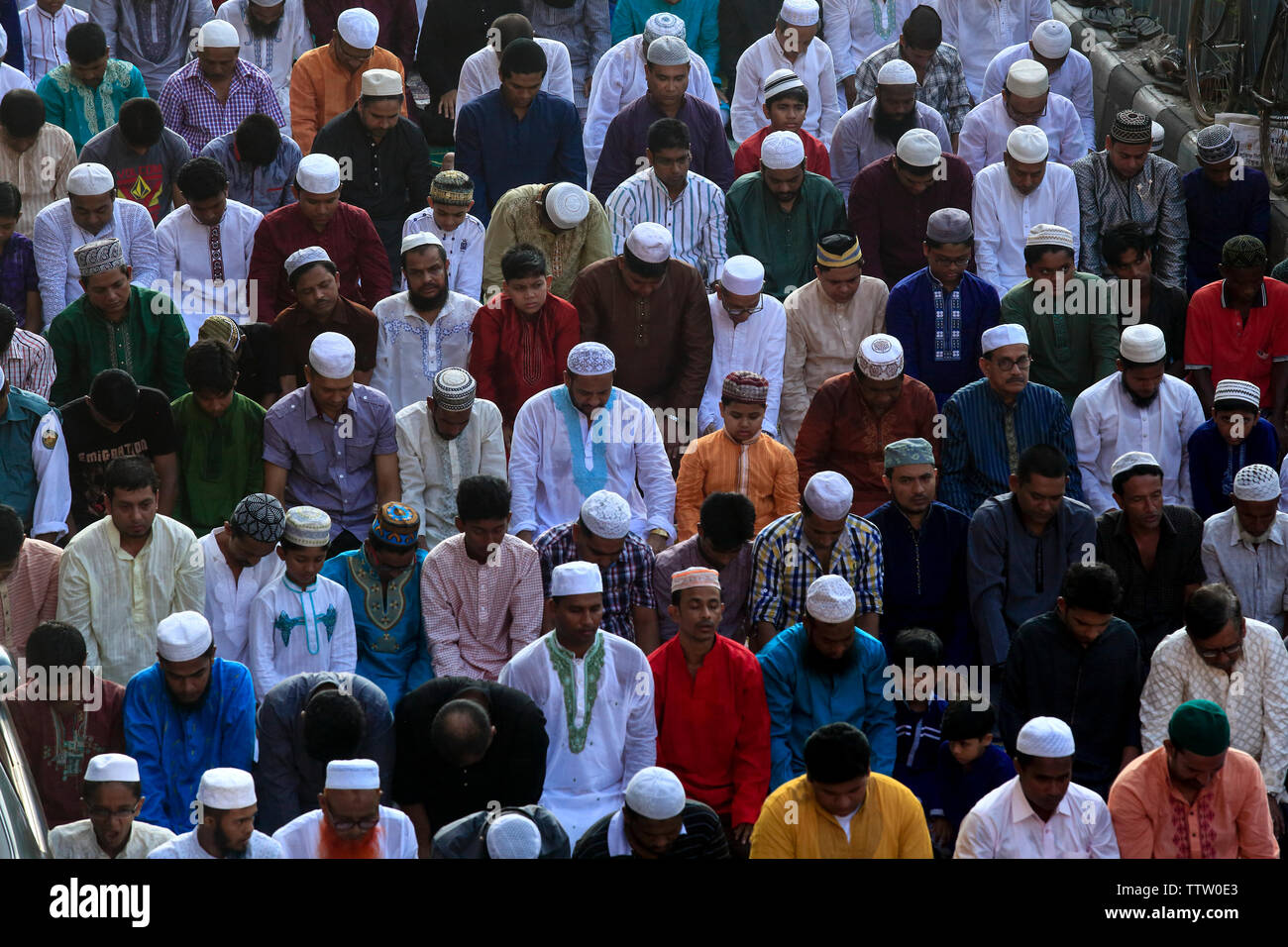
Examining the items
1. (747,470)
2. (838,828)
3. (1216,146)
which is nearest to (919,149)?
(1216,146)

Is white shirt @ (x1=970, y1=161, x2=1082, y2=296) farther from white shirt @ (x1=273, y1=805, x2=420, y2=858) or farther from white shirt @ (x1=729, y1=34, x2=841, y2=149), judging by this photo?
white shirt @ (x1=273, y1=805, x2=420, y2=858)

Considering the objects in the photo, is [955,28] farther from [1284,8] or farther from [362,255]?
[362,255]

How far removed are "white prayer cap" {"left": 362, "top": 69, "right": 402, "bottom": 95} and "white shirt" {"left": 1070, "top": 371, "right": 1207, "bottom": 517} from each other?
13.0 feet

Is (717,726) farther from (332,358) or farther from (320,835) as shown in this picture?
(332,358)

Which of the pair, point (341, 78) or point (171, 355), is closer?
point (171, 355)

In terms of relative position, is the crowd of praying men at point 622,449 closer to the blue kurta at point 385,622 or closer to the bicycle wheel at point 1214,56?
the blue kurta at point 385,622

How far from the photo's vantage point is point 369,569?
7.84m

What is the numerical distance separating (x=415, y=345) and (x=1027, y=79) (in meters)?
3.84

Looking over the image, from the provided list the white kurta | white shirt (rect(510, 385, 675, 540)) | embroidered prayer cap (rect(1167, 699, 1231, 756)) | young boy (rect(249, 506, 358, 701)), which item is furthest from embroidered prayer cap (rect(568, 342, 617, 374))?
embroidered prayer cap (rect(1167, 699, 1231, 756))

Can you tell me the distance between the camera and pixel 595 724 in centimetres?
726

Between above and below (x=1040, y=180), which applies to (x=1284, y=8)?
above

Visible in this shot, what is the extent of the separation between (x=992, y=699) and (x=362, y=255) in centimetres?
383

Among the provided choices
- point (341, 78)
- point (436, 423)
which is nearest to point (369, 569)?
point (436, 423)

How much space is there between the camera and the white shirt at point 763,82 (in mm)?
11609
